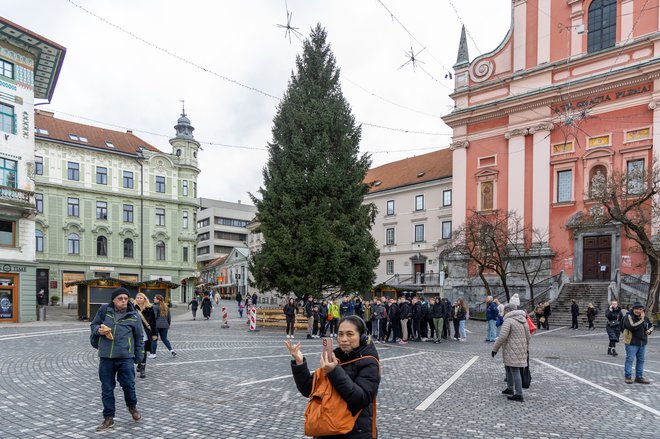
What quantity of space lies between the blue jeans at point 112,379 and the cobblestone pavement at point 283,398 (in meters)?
0.34

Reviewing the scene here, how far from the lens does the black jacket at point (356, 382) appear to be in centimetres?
358

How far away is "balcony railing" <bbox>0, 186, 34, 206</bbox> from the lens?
1064 inches

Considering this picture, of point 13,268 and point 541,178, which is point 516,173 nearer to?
Answer: point 541,178

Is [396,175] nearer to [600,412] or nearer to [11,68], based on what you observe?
[11,68]

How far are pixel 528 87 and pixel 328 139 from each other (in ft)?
65.6

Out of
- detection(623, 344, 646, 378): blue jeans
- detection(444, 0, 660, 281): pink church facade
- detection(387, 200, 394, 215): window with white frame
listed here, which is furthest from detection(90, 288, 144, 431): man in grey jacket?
detection(387, 200, 394, 215): window with white frame

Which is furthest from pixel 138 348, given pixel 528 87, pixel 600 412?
pixel 528 87

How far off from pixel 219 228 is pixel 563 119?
79.1 m

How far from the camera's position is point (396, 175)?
201 feet

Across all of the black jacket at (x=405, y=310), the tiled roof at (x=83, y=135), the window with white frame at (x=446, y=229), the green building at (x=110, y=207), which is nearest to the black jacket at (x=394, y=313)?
the black jacket at (x=405, y=310)

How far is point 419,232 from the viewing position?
54.6 metres

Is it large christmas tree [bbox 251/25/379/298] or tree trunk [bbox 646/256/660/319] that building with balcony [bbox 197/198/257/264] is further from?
tree trunk [bbox 646/256/660/319]

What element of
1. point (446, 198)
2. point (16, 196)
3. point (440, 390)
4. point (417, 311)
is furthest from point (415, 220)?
point (440, 390)

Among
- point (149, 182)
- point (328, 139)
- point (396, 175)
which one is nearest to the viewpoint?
point (328, 139)
